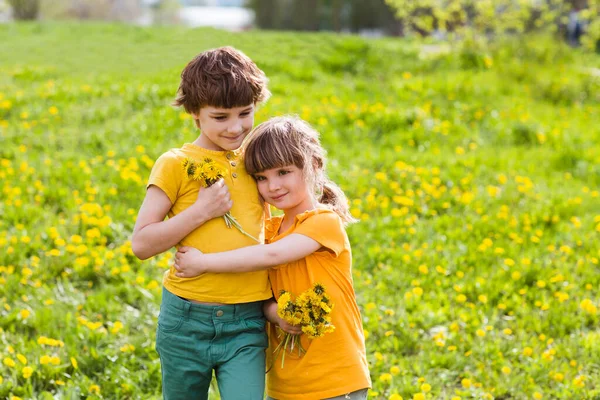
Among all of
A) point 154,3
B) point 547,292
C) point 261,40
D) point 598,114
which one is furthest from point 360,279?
point 154,3

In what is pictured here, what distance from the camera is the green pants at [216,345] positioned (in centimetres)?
226

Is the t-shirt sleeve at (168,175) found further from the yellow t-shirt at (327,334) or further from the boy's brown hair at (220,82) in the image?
the yellow t-shirt at (327,334)

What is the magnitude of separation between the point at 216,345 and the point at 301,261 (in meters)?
0.40

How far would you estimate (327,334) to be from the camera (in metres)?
2.26

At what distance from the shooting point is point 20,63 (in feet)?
32.9

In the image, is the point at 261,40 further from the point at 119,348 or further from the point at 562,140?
the point at 119,348

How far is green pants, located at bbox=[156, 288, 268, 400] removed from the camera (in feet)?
7.43

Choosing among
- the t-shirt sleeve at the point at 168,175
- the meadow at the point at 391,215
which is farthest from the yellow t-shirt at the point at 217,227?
the meadow at the point at 391,215

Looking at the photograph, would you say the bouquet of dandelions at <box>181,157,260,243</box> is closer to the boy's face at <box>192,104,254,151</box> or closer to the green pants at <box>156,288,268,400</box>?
the boy's face at <box>192,104,254,151</box>

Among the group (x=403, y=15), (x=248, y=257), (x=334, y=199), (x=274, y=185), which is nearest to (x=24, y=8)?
(x=403, y=15)

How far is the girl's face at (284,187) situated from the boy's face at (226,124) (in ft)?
0.48

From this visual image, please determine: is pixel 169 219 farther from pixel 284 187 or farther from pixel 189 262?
pixel 284 187

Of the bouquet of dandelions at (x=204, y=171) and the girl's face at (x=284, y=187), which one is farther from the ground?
the bouquet of dandelions at (x=204, y=171)

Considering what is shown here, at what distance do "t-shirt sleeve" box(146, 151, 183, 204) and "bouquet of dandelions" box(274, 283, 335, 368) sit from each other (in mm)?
504
